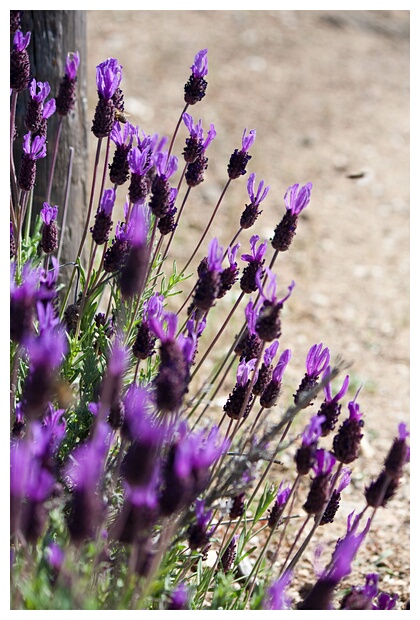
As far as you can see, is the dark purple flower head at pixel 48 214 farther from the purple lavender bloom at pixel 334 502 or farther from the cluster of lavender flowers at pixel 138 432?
the purple lavender bloom at pixel 334 502

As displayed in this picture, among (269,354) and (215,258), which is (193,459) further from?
(269,354)

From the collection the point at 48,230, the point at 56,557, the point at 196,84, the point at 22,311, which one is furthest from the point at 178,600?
the point at 196,84

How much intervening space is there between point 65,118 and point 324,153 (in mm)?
3838

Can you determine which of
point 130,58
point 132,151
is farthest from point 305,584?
point 130,58

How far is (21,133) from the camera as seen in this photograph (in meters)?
2.79

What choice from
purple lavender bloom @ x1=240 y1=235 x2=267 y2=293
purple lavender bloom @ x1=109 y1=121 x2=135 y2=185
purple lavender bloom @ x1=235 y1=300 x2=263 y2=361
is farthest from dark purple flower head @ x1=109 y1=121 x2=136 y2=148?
purple lavender bloom @ x1=235 y1=300 x2=263 y2=361

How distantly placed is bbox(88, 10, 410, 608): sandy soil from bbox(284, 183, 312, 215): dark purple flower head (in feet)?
2.66

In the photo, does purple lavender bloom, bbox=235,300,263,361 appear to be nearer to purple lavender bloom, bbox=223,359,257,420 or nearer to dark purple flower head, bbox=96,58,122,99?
purple lavender bloom, bbox=223,359,257,420

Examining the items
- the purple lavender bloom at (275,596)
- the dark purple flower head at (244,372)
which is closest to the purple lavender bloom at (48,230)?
the dark purple flower head at (244,372)

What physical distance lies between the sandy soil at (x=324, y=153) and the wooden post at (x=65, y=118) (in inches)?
40.2

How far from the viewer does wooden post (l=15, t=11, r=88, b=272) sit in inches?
109

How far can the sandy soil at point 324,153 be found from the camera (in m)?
4.27

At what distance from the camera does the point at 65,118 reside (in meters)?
2.88

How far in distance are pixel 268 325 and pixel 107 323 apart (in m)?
0.68
